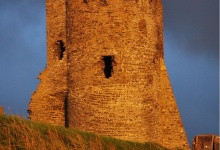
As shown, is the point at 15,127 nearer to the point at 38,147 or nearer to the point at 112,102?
the point at 38,147

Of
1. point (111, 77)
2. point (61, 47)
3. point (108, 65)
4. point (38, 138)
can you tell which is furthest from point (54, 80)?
point (38, 138)

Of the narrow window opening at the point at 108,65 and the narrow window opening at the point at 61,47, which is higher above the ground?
the narrow window opening at the point at 61,47

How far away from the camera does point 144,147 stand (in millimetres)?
14945

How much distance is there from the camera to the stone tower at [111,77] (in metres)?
18.4

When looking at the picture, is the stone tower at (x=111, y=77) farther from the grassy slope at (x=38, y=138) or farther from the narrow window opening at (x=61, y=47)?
the grassy slope at (x=38, y=138)

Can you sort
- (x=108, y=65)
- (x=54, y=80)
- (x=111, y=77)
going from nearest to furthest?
(x=111, y=77) → (x=108, y=65) → (x=54, y=80)

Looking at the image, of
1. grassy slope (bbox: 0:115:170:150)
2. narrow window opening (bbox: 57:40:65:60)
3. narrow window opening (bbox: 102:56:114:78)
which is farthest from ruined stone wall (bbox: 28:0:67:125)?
grassy slope (bbox: 0:115:170:150)

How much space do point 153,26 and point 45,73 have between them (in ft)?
14.3

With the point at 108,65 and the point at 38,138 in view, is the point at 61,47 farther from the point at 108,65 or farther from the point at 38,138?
the point at 38,138

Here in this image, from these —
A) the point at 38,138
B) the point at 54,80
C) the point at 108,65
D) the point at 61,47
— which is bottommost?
the point at 38,138

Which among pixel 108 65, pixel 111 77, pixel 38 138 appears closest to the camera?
pixel 38 138

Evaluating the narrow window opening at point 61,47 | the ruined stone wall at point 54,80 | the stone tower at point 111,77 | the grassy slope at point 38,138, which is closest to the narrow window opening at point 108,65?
the stone tower at point 111,77

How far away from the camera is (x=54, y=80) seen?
20.1 m

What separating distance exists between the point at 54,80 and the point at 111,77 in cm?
259
